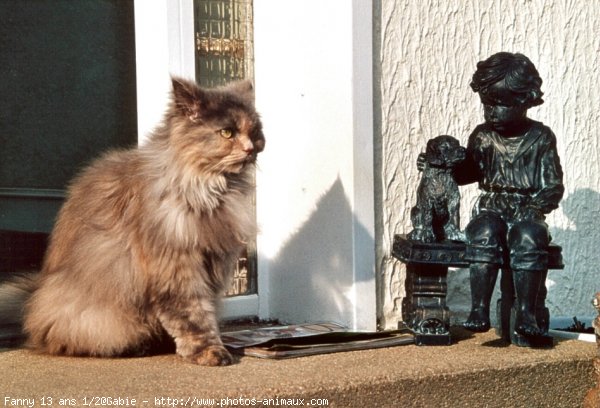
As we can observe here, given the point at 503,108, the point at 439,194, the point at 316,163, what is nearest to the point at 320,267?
the point at 316,163

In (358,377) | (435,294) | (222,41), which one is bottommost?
(358,377)

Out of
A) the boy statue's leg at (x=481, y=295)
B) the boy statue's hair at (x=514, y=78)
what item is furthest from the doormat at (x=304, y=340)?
the boy statue's hair at (x=514, y=78)

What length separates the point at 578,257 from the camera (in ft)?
14.6

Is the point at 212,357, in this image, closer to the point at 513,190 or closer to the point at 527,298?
the point at 527,298

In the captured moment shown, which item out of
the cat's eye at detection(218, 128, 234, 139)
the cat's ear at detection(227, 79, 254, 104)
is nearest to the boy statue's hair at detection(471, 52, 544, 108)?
the cat's ear at detection(227, 79, 254, 104)

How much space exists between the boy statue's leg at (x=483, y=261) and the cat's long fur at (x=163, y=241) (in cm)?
81

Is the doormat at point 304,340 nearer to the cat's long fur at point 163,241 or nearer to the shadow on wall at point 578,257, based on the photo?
the cat's long fur at point 163,241

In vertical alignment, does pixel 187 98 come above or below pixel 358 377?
above

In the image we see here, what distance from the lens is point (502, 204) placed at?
11.8 ft

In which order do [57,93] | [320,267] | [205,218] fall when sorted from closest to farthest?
[205,218]
[320,267]
[57,93]

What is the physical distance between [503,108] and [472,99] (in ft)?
2.12

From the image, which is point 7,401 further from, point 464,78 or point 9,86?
point 464,78

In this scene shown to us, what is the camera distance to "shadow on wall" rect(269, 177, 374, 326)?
384 cm

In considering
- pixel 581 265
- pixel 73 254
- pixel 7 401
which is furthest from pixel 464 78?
pixel 7 401
